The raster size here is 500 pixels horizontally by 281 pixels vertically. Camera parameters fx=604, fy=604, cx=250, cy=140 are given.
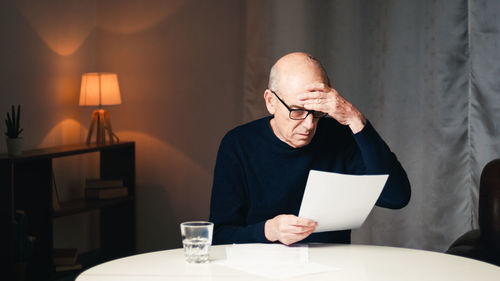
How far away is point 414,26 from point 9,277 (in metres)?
2.48

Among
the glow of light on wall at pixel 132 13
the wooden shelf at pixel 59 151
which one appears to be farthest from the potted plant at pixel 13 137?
the glow of light on wall at pixel 132 13

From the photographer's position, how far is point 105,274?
1.35 meters

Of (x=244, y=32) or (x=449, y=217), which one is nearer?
(x=449, y=217)

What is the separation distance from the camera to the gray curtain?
3.14 meters

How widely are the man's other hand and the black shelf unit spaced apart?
1904 millimetres

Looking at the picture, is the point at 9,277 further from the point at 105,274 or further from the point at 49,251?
the point at 105,274

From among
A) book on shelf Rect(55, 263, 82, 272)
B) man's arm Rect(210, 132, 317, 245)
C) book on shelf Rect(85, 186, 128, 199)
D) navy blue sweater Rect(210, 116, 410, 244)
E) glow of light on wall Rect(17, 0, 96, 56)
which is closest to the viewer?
man's arm Rect(210, 132, 317, 245)

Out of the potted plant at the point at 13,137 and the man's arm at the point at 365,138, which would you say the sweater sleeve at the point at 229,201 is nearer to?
the man's arm at the point at 365,138

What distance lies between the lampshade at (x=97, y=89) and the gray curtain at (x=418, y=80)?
953 millimetres

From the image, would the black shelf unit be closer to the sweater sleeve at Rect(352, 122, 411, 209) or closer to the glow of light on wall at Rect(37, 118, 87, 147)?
the glow of light on wall at Rect(37, 118, 87, 147)

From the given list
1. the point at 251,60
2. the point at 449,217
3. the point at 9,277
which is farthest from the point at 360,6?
the point at 9,277

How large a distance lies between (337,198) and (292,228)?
0.45 feet

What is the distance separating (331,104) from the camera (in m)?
1.72

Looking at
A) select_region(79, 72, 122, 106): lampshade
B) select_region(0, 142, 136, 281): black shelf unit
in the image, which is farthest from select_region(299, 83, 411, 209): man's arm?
select_region(79, 72, 122, 106): lampshade
